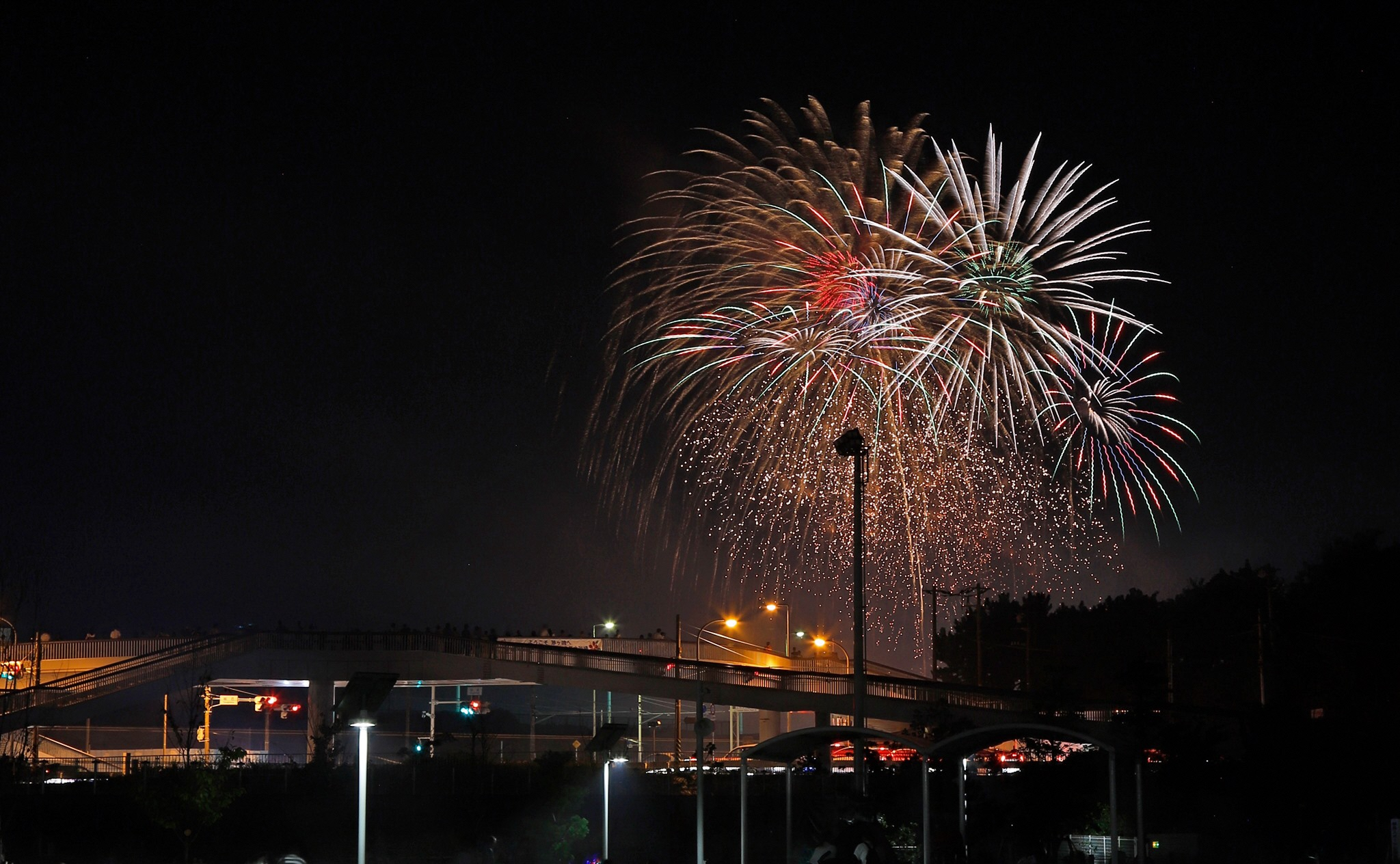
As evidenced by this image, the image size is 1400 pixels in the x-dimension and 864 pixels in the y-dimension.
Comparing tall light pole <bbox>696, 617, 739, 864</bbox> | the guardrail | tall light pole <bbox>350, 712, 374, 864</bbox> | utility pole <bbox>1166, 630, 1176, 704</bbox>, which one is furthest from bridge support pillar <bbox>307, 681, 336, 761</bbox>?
tall light pole <bbox>350, 712, 374, 864</bbox>

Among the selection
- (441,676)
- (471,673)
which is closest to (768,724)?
(471,673)

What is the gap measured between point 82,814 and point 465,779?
1045 centimetres

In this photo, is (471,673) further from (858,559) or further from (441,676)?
(858,559)

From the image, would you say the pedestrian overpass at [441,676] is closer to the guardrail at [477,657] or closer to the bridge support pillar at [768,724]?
the guardrail at [477,657]

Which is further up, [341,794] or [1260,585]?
[1260,585]

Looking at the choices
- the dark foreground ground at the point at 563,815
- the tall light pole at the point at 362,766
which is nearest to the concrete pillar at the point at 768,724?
the dark foreground ground at the point at 563,815

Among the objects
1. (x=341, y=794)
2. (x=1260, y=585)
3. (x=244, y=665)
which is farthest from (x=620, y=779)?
(x=1260, y=585)

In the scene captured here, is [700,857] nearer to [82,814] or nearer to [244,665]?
[82,814]

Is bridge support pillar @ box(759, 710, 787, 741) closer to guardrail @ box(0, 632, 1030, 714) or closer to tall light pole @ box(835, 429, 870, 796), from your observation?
guardrail @ box(0, 632, 1030, 714)

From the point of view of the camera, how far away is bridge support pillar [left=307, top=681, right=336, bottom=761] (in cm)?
6100

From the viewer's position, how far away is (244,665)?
204 feet

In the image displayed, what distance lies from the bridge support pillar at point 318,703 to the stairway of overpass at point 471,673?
1.48ft

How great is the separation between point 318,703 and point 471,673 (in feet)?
21.8

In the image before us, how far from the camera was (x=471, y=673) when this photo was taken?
206ft
